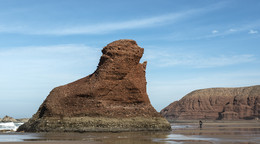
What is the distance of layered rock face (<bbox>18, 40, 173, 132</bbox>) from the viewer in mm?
35156

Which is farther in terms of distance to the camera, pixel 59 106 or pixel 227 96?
pixel 227 96

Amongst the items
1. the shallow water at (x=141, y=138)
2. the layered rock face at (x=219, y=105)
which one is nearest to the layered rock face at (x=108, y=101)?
the shallow water at (x=141, y=138)

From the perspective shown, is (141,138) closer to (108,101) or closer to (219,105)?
(108,101)

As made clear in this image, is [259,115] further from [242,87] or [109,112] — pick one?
[109,112]

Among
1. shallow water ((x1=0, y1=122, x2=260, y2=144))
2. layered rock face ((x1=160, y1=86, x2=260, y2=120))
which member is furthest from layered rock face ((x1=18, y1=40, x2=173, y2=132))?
layered rock face ((x1=160, y1=86, x2=260, y2=120))

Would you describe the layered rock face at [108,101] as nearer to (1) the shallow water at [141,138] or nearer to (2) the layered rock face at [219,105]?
(1) the shallow water at [141,138]

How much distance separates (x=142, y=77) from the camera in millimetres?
39656

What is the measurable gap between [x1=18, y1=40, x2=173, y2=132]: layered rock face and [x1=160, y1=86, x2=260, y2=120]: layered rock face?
10155 cm

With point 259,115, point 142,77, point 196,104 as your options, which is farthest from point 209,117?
point 142,77

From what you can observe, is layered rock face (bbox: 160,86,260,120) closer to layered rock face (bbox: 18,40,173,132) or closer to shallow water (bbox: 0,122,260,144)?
layered rock face (bbox: 18,40,173,132)

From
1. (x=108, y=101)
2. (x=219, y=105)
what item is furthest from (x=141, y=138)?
(x=219, y=105)

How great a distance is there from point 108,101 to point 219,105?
116656 mm

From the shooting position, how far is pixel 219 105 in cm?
14512

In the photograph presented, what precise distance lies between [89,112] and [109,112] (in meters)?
2.16
